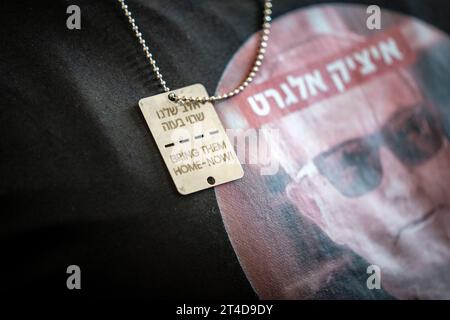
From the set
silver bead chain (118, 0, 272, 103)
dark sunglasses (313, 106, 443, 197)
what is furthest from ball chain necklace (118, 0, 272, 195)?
dark sunglasses (313, 106, 443, 197)

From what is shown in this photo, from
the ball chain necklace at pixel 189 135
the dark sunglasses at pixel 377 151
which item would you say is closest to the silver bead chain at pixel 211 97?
the ball chain necklace at pixel 189 135

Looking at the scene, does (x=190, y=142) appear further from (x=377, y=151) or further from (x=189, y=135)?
(x=377, y=151)

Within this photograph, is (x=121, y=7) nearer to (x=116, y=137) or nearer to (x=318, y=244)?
(x=116, y=137)

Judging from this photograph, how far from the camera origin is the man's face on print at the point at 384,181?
0.63 metres

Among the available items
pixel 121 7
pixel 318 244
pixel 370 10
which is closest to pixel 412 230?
pixel 318 244

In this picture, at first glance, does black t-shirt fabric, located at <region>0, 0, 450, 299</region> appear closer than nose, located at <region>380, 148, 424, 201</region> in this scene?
Yes

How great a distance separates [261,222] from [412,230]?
0.71 feet

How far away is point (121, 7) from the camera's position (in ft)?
2.03

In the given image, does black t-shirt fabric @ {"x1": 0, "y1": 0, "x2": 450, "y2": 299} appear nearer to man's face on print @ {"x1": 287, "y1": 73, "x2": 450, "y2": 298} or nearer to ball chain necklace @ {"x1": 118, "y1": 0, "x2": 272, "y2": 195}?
ball chain necklace @ {"x1": 118, "y1": 0, "x2": 272, "y2": 195}

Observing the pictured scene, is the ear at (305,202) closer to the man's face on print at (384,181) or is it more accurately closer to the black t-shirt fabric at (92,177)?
the man's face on print at (384,181)

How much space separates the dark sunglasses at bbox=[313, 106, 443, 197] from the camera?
647mm

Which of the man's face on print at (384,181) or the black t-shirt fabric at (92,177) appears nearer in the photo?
the black t-shirt fabric at (92,177)

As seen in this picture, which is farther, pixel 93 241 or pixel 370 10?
pixel 370 10
